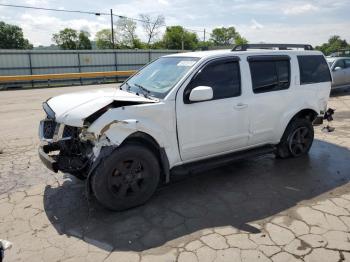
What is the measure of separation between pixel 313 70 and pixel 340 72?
9.24 metres

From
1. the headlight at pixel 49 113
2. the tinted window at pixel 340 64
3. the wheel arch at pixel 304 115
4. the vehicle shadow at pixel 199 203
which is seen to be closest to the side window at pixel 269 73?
the wheel arch at pixel 304 115

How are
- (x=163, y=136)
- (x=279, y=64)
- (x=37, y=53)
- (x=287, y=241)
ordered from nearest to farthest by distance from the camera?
(x=287, y=241) → (x=163, y=136) → (x=279, y=64) → (x=37, y=53)

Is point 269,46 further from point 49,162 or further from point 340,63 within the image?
point 340,63

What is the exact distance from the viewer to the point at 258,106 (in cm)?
485

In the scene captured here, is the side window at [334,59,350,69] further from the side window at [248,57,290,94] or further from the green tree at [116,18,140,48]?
the green tree at [116,18,140,48]

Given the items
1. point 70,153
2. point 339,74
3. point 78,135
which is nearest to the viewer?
point 78,135

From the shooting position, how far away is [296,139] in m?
5.73

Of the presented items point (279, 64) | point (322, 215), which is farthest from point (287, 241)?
point (279, 64)

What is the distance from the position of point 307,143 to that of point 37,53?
73.8 feet

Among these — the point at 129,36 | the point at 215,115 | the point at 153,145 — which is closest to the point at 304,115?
the point at 215,115

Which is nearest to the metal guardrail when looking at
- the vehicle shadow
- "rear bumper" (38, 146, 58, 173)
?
the vehicle shadow

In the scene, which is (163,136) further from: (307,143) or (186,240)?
(307,143)

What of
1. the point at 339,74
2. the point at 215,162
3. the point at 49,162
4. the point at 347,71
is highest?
the point at 347,71

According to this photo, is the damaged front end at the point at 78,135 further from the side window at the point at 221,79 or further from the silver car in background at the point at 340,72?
the silver car in background at the point at 340,72
